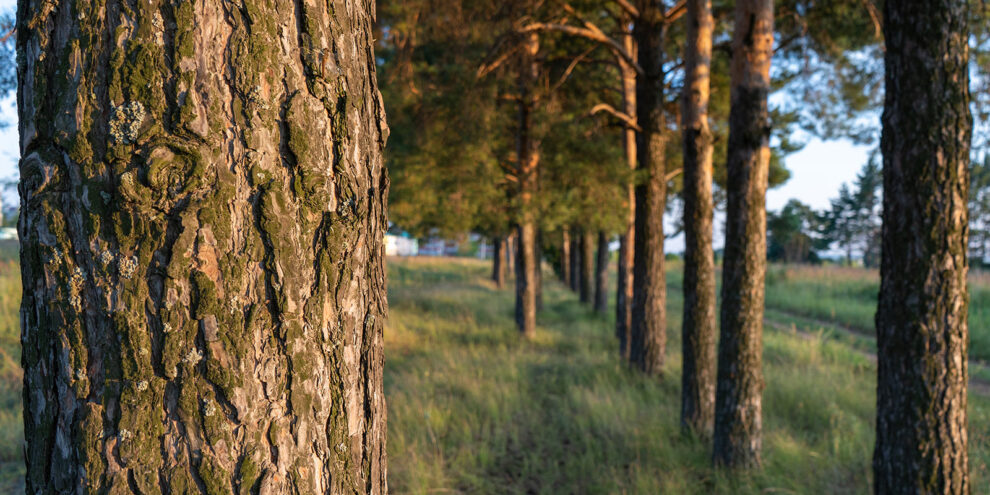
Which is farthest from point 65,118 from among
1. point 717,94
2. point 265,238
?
point 717,94

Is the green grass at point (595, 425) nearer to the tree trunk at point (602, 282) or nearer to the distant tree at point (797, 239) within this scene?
the tree trunk at point (602, 282)

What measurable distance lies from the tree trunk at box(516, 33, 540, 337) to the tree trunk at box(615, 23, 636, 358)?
1.74 m

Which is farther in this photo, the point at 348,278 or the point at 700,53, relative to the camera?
the point at 700,53

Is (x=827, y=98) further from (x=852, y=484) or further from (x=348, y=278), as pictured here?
(x=348, y=278)

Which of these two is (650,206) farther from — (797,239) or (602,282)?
(797,239)

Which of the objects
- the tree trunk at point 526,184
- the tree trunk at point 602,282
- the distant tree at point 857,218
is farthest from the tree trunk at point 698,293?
Answer: the distant tree at point 857,218

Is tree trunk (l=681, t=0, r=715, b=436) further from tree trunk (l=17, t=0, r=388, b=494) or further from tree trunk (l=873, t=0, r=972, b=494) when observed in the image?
tree trunk (l=17, t=0, r=388, b=494)

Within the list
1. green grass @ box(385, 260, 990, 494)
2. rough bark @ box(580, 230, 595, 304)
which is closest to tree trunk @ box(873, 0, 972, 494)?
green grass @ box(385, 260, 990, 494)

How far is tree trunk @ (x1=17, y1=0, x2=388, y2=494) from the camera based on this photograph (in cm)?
105

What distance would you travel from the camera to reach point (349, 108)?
123 centimetres

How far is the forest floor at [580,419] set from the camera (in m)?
4.18

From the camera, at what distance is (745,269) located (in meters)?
4.43

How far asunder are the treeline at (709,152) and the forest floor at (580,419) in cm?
50

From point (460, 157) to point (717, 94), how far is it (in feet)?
19.7
